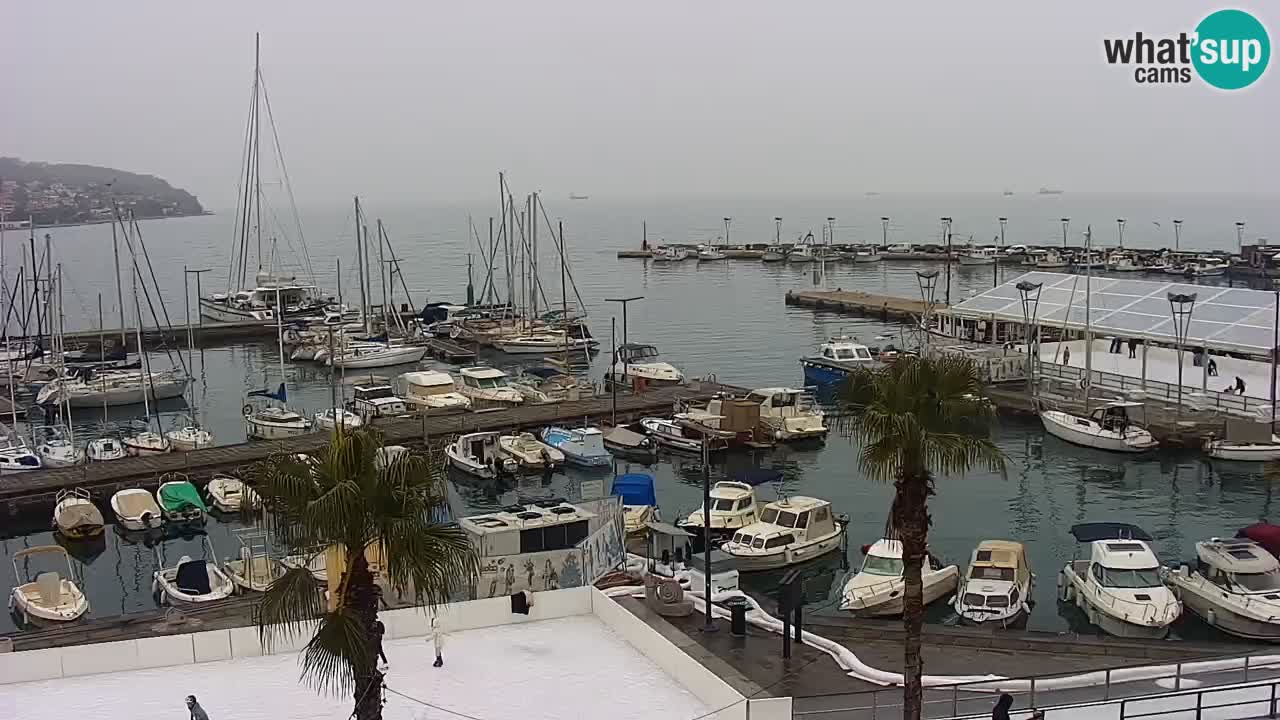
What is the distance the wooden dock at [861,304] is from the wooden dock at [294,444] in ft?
131

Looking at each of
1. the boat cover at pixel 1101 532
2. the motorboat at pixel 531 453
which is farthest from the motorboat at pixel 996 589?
A: the motorboat at pixel 531 453

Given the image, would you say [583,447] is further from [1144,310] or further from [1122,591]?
[1144,310]

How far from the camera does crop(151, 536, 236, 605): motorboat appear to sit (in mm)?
30250

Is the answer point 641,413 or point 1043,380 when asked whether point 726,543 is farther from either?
point 1043,380

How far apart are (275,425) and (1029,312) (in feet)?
127

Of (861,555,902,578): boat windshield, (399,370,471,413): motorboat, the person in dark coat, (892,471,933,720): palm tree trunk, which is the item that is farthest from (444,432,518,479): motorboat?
the person in dark coat

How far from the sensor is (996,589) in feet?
90.4

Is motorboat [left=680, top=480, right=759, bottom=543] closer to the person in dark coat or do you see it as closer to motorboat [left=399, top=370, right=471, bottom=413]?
the person in dark coat

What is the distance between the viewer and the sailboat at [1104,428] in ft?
153

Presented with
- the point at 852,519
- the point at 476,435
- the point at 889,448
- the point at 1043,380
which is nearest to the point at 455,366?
the point at 476,435

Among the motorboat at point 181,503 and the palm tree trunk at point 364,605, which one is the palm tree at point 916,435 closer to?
the palm tree trunk at point 364,605

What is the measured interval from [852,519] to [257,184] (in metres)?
53.4

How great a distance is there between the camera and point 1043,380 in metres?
55.8

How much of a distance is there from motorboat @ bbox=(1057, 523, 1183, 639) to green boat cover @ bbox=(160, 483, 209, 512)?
27.9m
